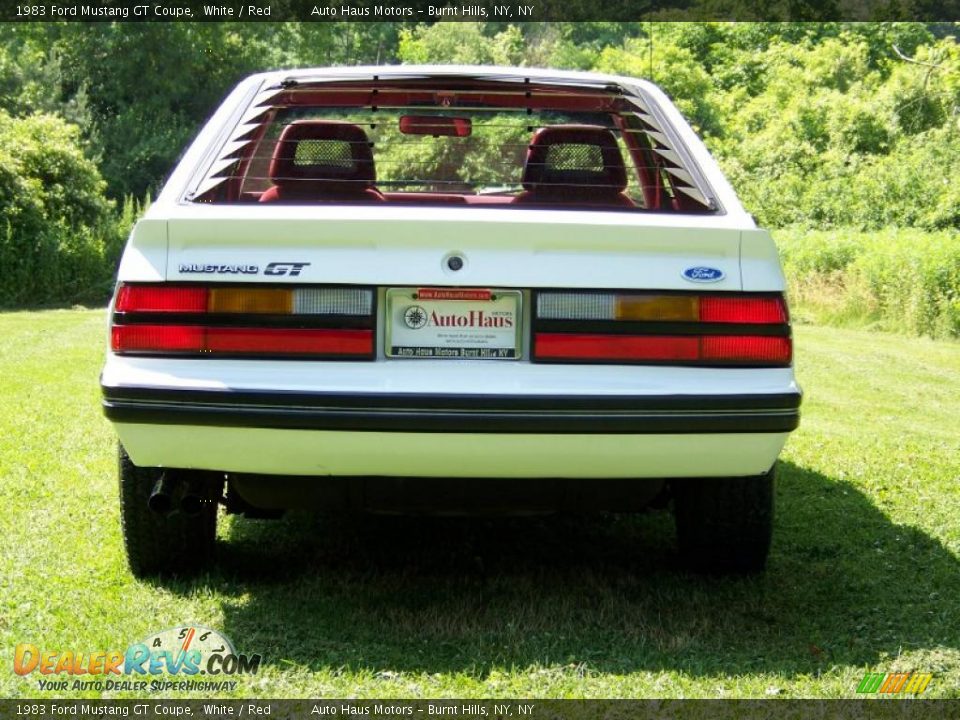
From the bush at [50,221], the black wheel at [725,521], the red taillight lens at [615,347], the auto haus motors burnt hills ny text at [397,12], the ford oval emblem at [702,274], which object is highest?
the ford oval emblem at [702,274]

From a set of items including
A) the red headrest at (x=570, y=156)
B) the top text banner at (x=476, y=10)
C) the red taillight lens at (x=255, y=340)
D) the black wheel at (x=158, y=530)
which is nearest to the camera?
the red taillight lens at (x=255, y=340)

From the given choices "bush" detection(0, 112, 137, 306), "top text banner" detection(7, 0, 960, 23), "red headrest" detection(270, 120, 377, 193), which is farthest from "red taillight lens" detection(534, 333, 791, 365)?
"top text banner" detection(7, 0, 960, 23)

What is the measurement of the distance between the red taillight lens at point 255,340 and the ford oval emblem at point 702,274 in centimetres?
88

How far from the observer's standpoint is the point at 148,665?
143 inches

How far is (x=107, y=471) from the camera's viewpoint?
6.30 m

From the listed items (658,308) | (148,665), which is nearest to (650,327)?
(658,308)

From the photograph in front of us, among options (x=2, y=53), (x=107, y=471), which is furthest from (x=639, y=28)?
(x=107, y=471)

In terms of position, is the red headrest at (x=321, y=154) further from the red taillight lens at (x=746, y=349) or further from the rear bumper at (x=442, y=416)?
the red taillight lens at (x=746, y=349)

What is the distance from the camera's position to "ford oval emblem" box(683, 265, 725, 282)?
364 centimetres

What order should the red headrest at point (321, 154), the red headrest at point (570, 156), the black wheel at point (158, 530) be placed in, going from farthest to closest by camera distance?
the red headrest at point (570, 156), the red headrest at point (321, 154), the black wheel at point (158, 530)

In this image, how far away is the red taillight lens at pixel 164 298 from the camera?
360 cm

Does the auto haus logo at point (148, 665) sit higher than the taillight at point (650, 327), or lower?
lower

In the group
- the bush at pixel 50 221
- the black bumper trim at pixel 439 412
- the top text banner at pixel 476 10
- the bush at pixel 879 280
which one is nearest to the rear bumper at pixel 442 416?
the black bumper trim at pixel 439 412

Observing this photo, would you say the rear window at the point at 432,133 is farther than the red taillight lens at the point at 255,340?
Yes
